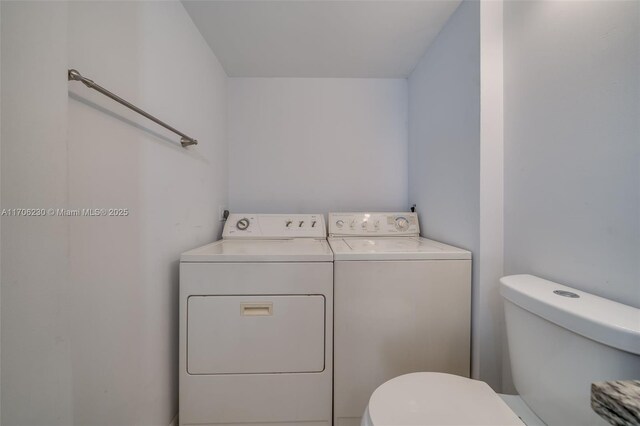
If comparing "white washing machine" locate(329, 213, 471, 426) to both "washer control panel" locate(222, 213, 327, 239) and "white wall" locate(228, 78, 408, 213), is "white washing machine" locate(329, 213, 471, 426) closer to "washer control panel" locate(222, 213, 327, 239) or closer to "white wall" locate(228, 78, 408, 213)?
"washer control panel" locate(222, 213, 327, 239)

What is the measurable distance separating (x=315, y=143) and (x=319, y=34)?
27.0 inches

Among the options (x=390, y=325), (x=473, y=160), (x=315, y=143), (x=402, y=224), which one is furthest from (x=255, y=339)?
(x=315, y=143)

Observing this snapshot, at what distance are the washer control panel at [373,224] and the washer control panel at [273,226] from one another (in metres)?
0.11

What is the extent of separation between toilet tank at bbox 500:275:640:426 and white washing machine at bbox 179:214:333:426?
669 mm

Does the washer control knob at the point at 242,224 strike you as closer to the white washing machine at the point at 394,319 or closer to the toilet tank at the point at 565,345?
the white washing machine at the point at 394,319

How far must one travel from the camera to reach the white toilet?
531mm

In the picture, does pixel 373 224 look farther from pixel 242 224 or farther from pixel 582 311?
pixel 582 311

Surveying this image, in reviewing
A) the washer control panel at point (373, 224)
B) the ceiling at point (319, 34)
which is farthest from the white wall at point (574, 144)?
the washer control panel at point (373, 224)

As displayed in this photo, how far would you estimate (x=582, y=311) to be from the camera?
1.90 ft

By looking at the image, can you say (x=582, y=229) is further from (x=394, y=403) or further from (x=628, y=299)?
(x=394, y=403)

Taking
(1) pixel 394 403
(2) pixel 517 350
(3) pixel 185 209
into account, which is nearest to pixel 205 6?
(3) pixel 185 209

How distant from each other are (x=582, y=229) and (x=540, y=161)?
284 mm

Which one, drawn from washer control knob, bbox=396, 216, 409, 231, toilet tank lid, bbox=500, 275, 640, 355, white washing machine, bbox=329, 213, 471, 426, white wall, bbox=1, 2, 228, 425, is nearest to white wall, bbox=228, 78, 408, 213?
washer control knob, bbox=396, 216, 409, 231

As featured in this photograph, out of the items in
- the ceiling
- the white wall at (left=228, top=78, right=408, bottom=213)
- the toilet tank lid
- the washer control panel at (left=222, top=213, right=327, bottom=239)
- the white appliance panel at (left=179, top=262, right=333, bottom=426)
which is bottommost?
the white appliance panel at (left=179, top=262, right=333, bottom=426)
